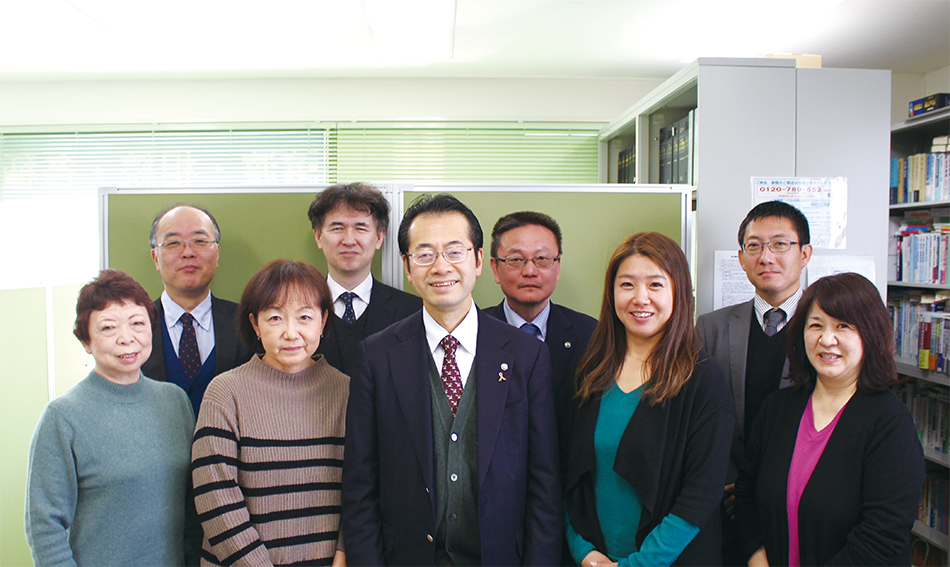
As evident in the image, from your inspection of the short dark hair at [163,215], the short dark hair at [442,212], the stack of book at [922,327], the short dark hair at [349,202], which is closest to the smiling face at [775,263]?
the short dark hair at [442,212]

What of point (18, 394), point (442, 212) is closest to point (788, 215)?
point (442, 212)

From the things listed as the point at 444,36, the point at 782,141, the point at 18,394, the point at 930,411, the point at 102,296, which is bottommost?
the point at 930,411

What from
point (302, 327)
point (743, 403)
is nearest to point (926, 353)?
point (743, 403)

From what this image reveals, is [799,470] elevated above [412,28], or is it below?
below

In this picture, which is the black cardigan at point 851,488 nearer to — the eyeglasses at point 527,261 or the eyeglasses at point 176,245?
the eyeglasses at point 527,261

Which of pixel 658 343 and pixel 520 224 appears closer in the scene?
pixel 658 343

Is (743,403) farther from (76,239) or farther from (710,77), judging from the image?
(76,239)

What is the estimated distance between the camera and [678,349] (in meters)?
1.44

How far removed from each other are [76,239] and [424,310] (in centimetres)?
453

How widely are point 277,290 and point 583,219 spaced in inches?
52.2

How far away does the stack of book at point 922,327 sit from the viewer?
315 centimetres

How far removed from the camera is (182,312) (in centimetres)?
205

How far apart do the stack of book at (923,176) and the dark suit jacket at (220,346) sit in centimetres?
421

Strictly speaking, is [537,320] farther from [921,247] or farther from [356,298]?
[921,247]
